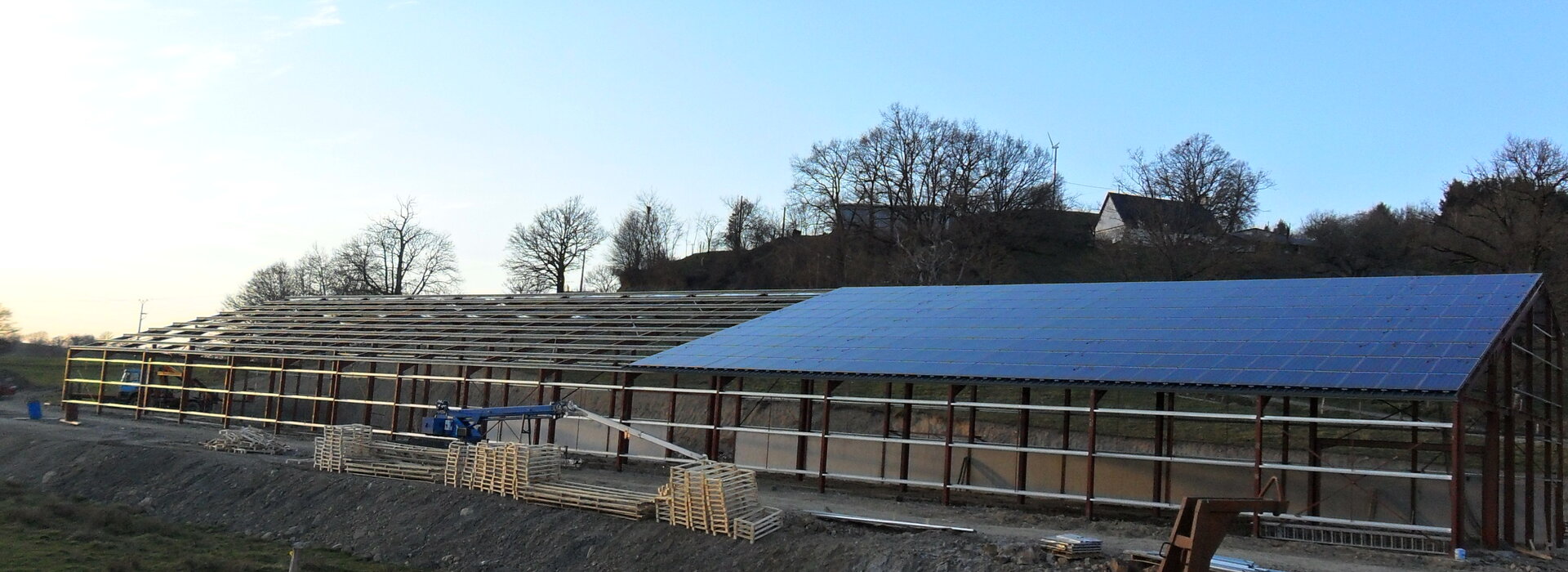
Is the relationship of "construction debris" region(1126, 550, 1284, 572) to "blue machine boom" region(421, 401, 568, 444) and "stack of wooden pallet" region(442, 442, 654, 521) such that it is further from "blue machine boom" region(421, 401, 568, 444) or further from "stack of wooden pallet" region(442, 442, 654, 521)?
"blue machine boom" region(421, 401, 568, 444)

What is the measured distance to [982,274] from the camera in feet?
206

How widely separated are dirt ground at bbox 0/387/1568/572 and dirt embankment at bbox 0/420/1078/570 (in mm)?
34

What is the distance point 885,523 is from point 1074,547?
4.13 meters

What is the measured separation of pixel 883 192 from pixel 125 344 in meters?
44.8

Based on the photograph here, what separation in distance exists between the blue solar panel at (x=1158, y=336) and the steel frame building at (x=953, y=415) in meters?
0.38

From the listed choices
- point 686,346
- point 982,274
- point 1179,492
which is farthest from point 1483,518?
point 982,274

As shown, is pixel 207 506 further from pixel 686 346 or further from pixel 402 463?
pixel 686 346

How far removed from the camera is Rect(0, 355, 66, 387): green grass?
6342cm

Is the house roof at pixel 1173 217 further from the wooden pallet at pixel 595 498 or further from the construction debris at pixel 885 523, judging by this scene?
the wooden pallet at pixel 595 498

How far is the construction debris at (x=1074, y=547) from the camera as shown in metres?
15.6

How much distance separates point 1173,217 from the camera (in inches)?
2480

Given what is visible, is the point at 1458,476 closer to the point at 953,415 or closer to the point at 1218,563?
the point at 1218,563

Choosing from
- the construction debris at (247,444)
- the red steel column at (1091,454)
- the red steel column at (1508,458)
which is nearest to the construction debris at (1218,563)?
the red steel column at (1091,454)

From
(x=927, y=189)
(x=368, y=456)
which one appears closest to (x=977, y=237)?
(x=927, y=189)
